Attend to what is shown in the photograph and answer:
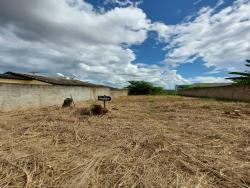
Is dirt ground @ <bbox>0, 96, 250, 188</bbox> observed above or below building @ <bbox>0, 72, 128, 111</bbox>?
below

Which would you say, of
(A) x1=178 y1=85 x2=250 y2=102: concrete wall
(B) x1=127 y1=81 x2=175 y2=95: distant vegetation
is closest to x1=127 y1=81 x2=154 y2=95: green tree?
(B) x1=127 y1=81 x2=175 y2=95: distant vegetation

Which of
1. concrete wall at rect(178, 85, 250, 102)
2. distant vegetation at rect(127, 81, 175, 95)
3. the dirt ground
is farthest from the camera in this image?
distant vegetation at rect(127, 81, 175, 95)

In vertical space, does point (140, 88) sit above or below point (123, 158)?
above

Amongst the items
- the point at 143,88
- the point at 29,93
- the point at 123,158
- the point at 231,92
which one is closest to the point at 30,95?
the point at 29,93

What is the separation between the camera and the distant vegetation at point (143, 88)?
1614 inches

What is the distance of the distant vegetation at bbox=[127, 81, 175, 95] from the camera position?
135 ft

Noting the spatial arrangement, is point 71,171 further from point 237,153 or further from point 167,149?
point 237,153

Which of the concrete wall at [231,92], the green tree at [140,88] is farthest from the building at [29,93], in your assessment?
the green tree at [140,88]

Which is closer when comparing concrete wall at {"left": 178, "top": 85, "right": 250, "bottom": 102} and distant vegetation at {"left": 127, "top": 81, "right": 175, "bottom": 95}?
concrete wall at {"left": 178, "top": 85, "right": 250, "bottom": 102}

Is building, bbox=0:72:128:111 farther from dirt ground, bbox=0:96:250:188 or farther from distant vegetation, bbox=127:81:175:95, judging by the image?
distant vegetation, bbox=127:81:175:95

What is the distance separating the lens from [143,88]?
136 feet

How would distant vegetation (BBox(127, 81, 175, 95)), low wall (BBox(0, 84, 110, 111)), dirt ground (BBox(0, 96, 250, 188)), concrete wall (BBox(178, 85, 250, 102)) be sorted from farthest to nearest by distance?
distant vegetation (BBox(127, 81, 175, 95))
concrete wall (BBox(178, 85, 250, 102))
low wall (BBox(0, 84, 110, 111))
dirt ground (BBox(0, 96, 250, 188))

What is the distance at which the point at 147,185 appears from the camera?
8.31 feet

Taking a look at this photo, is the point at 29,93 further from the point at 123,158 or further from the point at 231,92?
the point at 231,92
